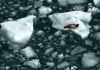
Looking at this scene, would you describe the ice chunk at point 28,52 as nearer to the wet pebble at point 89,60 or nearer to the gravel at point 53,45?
the gravel at point 53,45

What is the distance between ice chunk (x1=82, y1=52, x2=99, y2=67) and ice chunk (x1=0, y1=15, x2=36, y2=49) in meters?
0.36

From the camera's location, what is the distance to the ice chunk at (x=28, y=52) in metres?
1.73

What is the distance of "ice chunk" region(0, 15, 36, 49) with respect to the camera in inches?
70.8

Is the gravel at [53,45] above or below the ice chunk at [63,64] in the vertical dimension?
above

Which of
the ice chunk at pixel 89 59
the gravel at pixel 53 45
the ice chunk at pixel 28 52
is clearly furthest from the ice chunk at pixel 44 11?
the ice chunk at pixel 89 59

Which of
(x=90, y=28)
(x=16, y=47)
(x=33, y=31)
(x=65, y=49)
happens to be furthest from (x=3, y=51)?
(x=90, y=28)

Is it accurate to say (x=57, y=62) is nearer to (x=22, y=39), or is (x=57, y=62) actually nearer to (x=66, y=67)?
(x=66, y=67)

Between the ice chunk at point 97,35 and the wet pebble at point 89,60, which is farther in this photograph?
the ice chunk at point 97,35

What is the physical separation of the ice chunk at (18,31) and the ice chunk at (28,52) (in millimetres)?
48

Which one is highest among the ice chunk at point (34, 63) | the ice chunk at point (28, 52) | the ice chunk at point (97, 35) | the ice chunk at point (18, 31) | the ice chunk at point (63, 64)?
the ice chunk at point (18, 31)

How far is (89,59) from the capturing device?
1682 mm

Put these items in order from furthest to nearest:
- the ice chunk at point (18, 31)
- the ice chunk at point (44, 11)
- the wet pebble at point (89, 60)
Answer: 1. the ice chunk at point (44, 11)
2. the ice chunk at point (18, 31)
3. the wet pebble at point (89, 60)

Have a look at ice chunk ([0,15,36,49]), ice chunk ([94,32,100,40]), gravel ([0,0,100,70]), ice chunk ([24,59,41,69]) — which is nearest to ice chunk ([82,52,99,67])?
gravel ([0,0,100,70])

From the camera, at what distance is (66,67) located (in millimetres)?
1646
